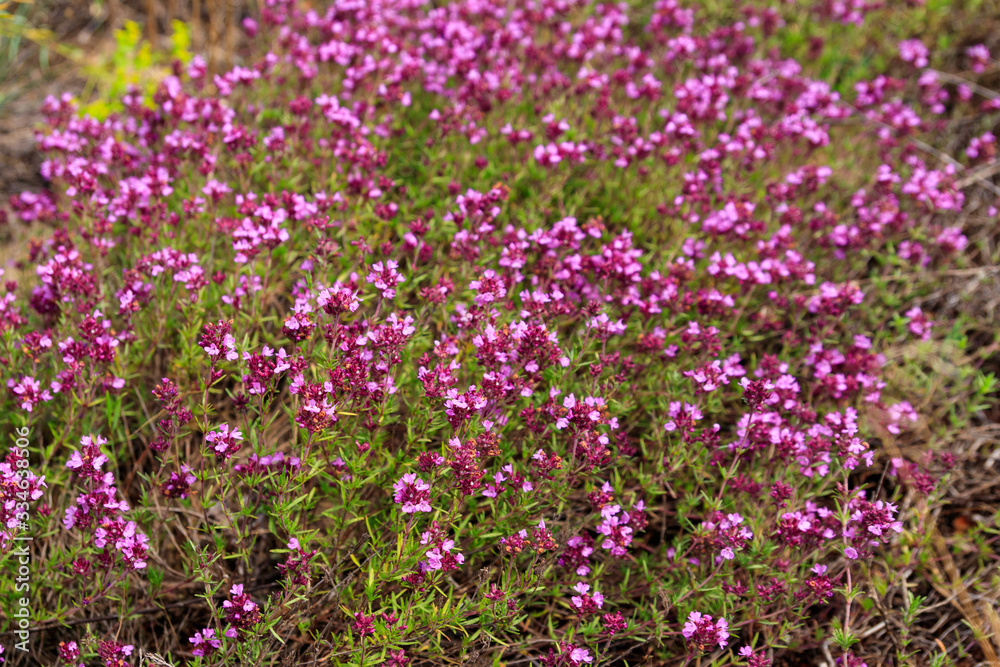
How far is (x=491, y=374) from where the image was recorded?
3.32m

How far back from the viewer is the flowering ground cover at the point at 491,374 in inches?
128

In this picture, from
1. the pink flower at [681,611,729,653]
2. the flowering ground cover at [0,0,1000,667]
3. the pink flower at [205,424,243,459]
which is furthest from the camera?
the flowering ground cover at [0,0,1000,667]

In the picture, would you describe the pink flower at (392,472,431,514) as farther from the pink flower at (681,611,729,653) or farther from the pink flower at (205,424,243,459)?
Answer: the pink flower at (681,611,729,653)

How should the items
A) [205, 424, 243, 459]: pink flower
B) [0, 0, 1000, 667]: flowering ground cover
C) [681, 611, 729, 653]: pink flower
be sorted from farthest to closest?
[0, 0, 1000, 667]: flowering ground cover → [681, 611, 729, 653]: pink flower → [205, 424, 243, 459]: pink flower

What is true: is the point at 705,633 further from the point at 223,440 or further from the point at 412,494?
the point at 223,440

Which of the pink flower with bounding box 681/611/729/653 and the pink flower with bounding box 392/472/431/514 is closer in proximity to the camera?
the pink flower with bounding box 392/472/431/514

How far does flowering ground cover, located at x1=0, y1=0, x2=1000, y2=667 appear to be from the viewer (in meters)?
3.25

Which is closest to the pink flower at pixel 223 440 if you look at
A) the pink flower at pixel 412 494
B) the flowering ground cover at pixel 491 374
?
the flowering ground cover at pixel 491 374

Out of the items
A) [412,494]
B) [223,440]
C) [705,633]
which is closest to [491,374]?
[412,494]

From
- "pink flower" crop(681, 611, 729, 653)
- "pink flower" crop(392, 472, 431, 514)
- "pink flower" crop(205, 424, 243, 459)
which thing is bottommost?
"pink flower" crop(681, 611, 729, 653)

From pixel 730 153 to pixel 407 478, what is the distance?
4056 mm

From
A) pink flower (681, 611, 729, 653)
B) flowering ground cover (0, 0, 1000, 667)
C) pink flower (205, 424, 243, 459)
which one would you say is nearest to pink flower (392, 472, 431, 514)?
flowering ground cover (0, 0, 1000, 667)

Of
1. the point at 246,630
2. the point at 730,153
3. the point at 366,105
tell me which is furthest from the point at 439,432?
the point at 730,153

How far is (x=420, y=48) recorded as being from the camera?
5.94 metres
